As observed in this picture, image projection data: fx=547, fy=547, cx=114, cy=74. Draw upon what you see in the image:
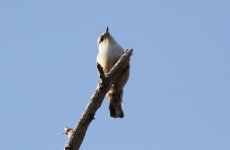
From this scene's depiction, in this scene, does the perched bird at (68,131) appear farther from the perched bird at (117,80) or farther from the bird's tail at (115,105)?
the bird's tail at (115,105)

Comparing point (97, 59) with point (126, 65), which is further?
point (97, 59)

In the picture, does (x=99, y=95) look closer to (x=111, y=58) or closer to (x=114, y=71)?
(x=114, y=71)

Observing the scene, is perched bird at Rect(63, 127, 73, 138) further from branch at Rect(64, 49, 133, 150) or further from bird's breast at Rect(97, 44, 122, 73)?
bird's breast at Rect(97, 44, 122, 73)

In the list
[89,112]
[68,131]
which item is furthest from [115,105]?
[89,112]

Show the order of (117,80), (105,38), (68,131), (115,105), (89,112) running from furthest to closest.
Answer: (105,38) → (115,105) → (117,80) → (68,131) → (89,112)

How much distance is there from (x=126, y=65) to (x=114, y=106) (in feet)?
3.43

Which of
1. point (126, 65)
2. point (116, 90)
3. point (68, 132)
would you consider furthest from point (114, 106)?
point (68, 132)

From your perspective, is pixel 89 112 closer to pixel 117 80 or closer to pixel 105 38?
pixel 117 80

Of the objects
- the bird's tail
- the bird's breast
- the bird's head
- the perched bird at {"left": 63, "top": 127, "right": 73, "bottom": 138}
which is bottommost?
the perched bird at {"left": 63, "top": 127, "right": 73, "bottom": 138}

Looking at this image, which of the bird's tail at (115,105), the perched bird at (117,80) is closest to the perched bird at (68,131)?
the perched bird at (117,80)

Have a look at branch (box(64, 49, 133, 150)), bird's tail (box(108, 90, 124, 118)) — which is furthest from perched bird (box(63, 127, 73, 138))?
bird's tail (box(108, 90, 124, 118))

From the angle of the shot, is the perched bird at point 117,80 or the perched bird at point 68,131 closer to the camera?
the perched bird at point 68,131

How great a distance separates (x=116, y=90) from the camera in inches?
318

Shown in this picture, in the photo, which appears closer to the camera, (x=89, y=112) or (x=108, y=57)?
(x=89, y=112)
